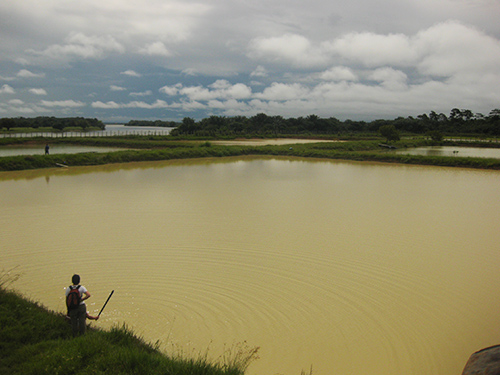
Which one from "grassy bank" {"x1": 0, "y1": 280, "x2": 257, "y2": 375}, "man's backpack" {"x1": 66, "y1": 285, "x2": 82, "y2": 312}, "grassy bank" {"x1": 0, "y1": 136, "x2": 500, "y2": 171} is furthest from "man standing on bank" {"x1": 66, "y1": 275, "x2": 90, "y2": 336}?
"grassy bank" {"x1": 0, "y1": 136, "x2": 500, "y2": 171}

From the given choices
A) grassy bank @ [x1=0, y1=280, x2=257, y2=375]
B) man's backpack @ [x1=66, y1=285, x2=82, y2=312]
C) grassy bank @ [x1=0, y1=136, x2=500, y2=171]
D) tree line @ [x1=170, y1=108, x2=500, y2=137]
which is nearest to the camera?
grassy bank @ [x1=0, y1=280, x2=257, y2=375]

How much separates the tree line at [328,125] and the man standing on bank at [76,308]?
5857 cm

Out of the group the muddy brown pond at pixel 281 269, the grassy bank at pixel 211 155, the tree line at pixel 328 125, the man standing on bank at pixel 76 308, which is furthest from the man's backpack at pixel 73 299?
the tree line at pixel 328 125

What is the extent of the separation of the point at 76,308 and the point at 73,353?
0.58 metres

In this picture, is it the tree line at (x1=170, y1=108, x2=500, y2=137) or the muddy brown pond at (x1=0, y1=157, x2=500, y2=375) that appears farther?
the tree line at (x1=170, y1=108, x2=500, y2=137)

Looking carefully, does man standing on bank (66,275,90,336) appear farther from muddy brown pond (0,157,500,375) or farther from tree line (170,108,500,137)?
tree line (170,108,500,137)

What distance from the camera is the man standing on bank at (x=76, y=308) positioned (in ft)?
12.6

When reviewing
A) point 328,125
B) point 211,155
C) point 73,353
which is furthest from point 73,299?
point 328,125

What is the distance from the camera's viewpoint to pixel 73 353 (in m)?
3.38

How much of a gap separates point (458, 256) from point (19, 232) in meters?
9.57

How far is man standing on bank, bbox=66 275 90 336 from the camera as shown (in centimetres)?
385

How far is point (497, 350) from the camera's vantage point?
3.80 m

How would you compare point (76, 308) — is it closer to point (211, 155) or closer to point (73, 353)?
point (73, 353)

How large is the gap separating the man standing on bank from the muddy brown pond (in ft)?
2.56
